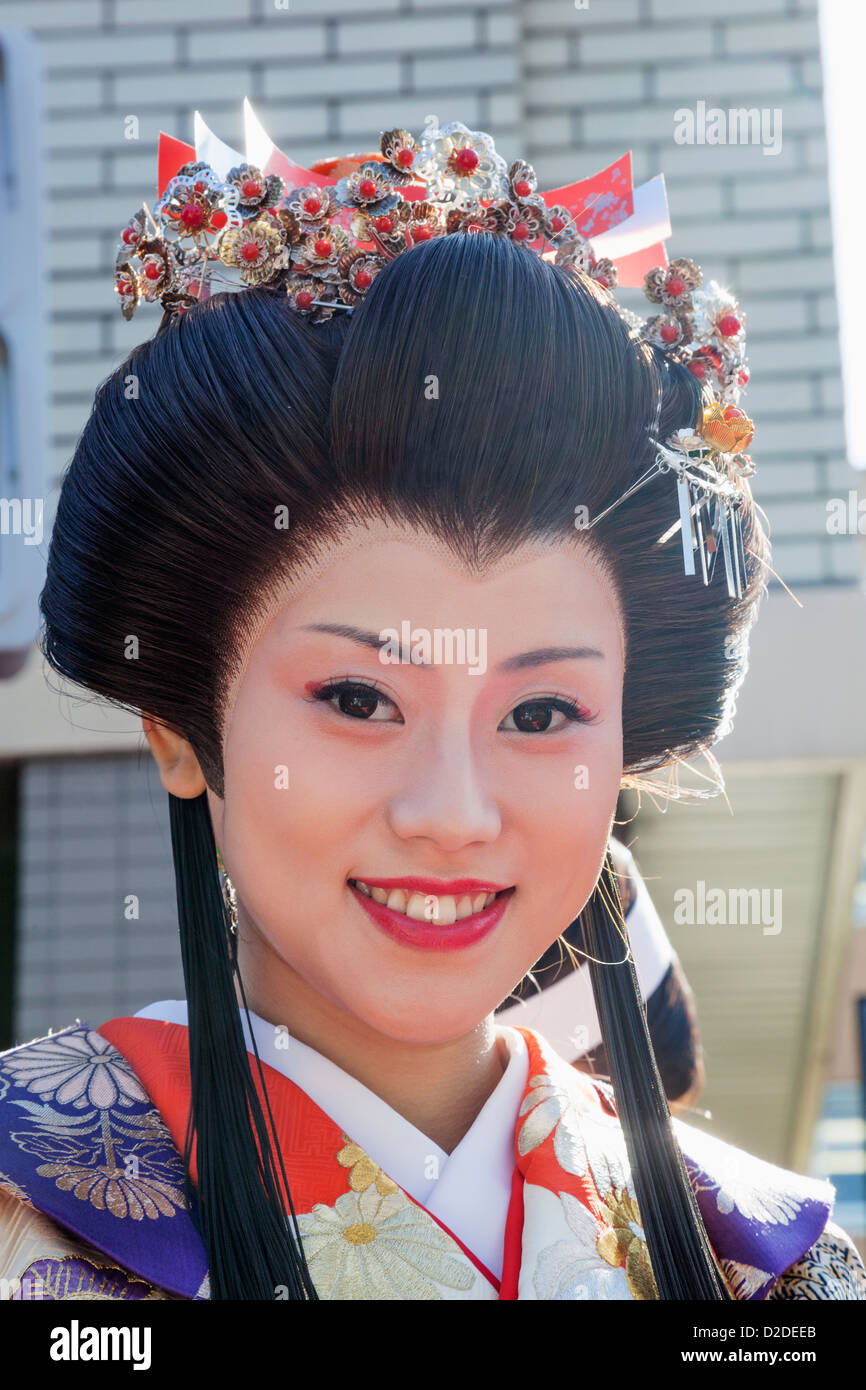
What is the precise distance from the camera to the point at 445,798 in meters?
1.41

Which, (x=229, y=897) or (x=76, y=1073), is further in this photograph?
(x=229, y=897)

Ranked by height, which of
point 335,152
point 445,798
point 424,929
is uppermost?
point 335,152

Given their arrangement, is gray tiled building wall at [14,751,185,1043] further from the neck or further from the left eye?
the left eye

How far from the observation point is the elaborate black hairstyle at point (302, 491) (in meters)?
1.45

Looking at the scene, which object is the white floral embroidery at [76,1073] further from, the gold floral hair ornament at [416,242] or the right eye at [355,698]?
the gold floral hair ornament at [416,242]

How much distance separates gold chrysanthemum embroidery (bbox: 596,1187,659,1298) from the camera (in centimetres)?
154

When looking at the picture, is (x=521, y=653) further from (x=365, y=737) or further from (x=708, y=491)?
(x=708, y=491)

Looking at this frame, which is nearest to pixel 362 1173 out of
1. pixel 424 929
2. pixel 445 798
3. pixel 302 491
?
pixel 424 929

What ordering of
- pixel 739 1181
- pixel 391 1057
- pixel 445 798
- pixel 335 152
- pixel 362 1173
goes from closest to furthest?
pixel 445 798 → pixel 362 1173 → pixel 391 1057 → pixel 739 1181 → pixel 335 152

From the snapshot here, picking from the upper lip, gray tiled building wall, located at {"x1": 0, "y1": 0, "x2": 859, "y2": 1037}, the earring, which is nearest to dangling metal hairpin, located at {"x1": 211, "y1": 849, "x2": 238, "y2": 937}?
the earring

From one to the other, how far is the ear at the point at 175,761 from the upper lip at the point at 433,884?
0.83ft

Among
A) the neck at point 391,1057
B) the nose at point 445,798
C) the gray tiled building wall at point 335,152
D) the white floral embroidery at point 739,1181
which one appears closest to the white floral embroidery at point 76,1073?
the neck at point 391,1057

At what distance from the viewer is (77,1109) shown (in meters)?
1.49

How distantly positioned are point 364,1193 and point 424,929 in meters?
0.27
